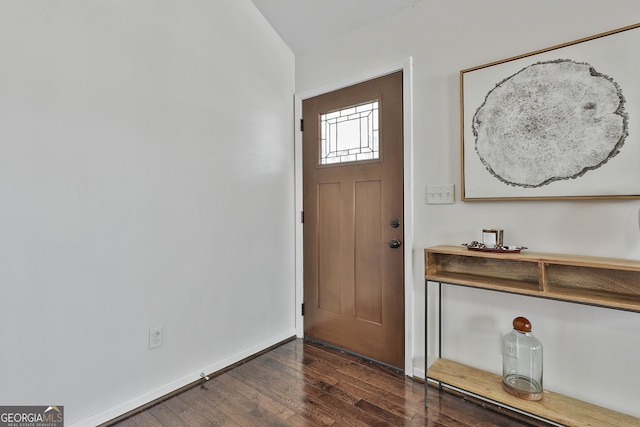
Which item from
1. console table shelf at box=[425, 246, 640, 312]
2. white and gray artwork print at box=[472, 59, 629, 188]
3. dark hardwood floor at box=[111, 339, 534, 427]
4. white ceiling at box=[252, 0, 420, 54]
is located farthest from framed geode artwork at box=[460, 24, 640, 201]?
dark hardwood floor at box=[111, 339, 534, 427]

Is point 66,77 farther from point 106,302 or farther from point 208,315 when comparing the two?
point 208,315

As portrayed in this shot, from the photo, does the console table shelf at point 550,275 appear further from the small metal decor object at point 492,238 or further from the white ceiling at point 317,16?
the white ceiling at point 317,16

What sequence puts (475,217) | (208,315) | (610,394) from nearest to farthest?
(610,394), (475,217), (208,315)

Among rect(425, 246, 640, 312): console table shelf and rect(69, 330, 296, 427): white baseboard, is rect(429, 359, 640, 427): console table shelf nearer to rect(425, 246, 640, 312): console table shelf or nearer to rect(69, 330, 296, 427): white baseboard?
rect(425, 246, 640, 312): console table shelf

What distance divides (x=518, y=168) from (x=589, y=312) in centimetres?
79

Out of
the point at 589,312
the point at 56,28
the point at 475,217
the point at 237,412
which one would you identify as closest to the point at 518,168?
the point at 475,217

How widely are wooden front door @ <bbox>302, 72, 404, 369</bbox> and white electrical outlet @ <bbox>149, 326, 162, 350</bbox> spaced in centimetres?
122

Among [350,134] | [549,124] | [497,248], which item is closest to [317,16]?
[350,134]

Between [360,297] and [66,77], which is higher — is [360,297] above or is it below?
below

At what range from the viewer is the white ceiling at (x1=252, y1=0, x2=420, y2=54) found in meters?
2.25

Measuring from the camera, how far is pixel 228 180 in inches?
90.9

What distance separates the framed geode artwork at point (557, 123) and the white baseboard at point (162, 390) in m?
1.92

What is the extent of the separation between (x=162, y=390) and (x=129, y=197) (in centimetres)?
117

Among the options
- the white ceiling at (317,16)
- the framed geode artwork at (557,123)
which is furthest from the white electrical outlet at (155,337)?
the white ceiling at (317,16)
